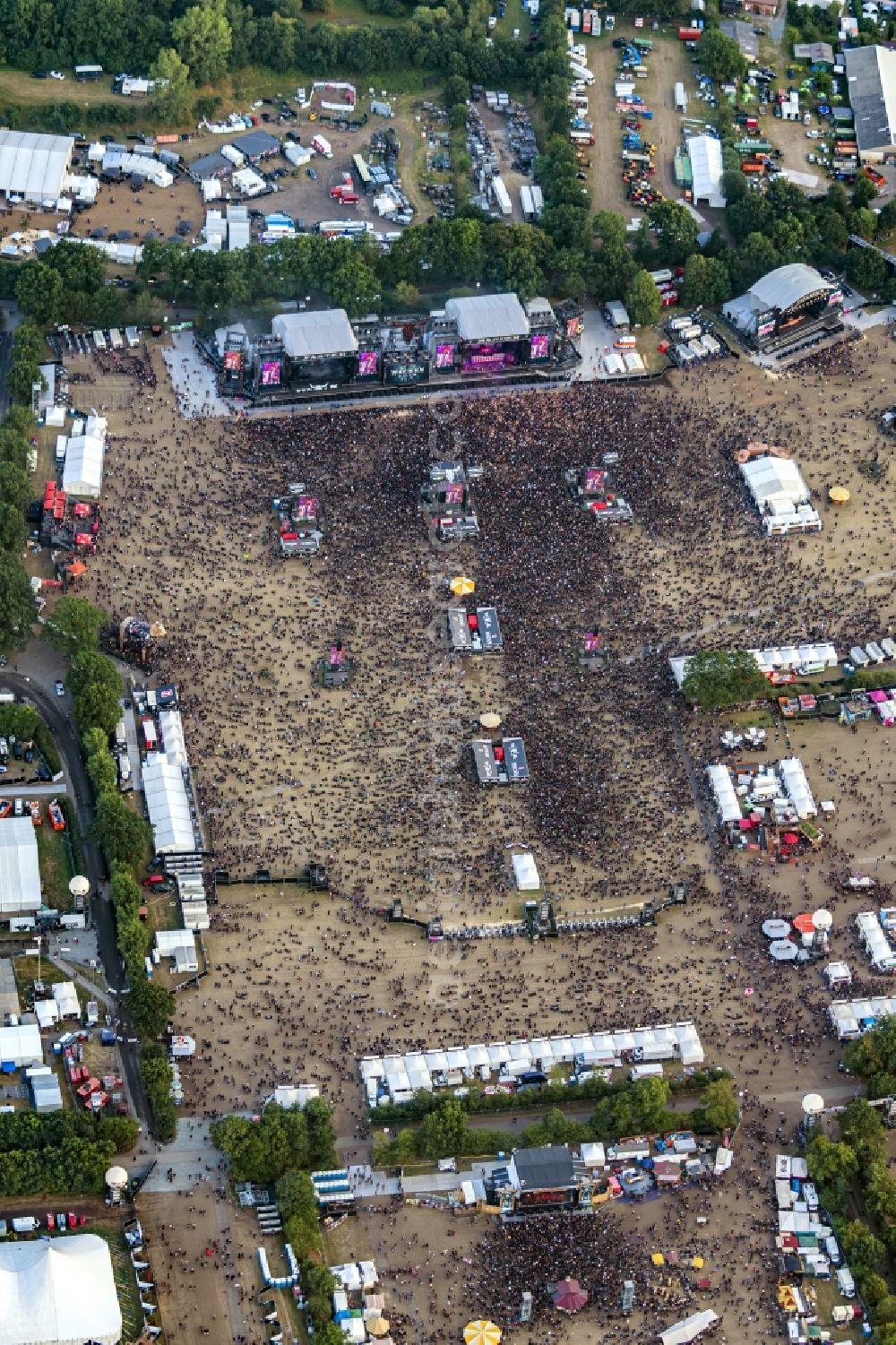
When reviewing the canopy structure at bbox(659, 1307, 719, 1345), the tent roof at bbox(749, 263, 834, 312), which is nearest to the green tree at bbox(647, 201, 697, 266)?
the tent roof at bbox(749, 263, 834, 312)

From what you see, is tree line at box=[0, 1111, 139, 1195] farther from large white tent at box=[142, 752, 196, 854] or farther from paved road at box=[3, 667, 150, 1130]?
large white tent at box=[142, 752, 196, 854]

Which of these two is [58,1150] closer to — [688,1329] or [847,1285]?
[688,1329]

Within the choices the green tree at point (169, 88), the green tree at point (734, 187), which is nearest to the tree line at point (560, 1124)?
the green tree at point (734, 187)

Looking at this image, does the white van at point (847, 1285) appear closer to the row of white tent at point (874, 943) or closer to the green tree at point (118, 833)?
the row of white tent at point (874, 943)

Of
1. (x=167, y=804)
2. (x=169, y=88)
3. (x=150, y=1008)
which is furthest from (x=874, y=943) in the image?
(x=169, y=88)

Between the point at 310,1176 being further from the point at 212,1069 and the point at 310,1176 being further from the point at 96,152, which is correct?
the point at 96,152

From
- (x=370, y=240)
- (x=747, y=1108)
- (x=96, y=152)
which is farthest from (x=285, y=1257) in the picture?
(x=96, y=152)
